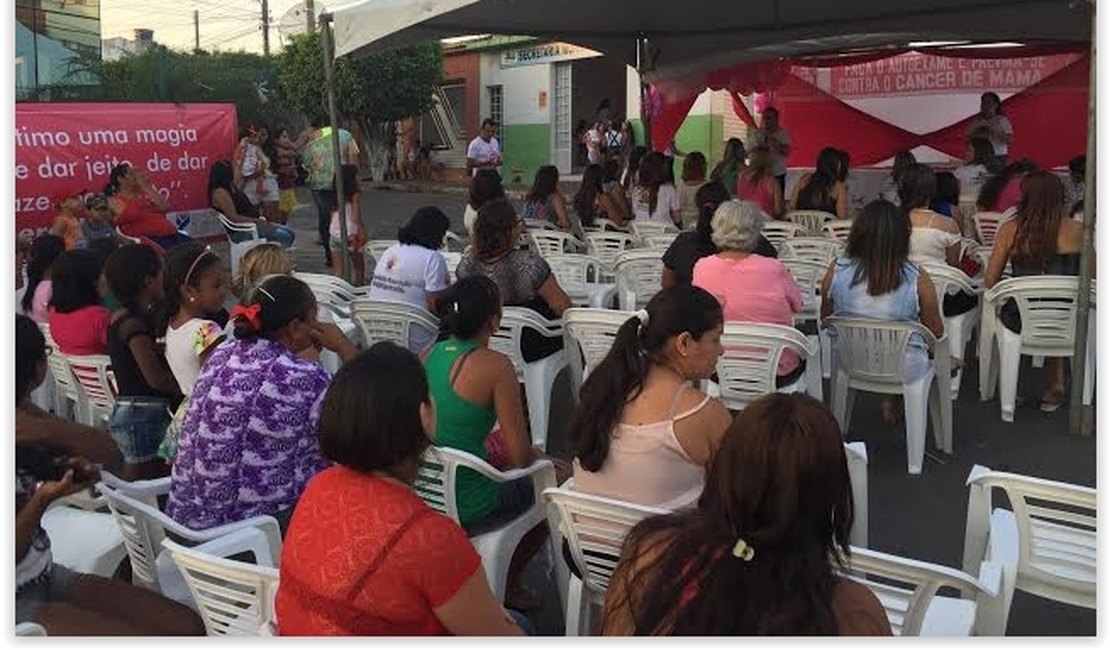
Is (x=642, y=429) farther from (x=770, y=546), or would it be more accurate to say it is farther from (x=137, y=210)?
(x=137, y=210)

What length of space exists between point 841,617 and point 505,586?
1.65m

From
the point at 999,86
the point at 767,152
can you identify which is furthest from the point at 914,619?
the point at 999,86

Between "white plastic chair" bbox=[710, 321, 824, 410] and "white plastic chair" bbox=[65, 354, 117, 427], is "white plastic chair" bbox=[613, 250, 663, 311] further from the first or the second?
"white plastic chair" bbox=[65, 354, 117, 427]

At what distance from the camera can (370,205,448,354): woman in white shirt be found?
5.31m

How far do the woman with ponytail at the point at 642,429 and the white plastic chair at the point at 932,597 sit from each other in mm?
485

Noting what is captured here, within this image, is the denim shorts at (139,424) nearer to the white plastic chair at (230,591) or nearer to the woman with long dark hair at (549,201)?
the white plastic chair at (230,591)

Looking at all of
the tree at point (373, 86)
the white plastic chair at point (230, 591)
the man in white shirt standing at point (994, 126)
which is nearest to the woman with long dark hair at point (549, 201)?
the man in white shirt standing at point (994, 126)

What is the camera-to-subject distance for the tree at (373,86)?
24.8 meters

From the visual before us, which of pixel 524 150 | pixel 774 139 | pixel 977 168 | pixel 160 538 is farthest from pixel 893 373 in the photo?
pixel 524 150

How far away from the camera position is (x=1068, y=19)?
870 cm

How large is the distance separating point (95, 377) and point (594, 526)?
100 inches

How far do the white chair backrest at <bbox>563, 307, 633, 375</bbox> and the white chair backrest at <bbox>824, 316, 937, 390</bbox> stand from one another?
3.09 ft

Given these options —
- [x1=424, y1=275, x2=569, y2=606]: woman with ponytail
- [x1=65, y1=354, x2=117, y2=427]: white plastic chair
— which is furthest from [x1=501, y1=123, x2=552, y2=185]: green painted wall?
[x1=424, y1=275, x2=569, y2=606]: woman with ponytail

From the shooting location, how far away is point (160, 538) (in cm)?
285
